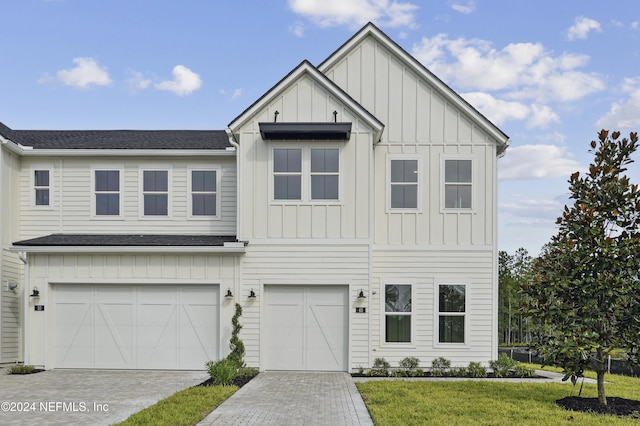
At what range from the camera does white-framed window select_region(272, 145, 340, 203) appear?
16.1 m

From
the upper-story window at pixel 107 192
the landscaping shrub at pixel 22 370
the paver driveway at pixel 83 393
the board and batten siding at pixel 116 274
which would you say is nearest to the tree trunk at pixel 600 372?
the paver driveway at pixel 83 393

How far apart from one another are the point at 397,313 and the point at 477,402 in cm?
506

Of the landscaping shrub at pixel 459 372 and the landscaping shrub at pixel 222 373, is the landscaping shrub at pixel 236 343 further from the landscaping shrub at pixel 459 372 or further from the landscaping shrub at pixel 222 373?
the landscaping shrub at pixel 459 372

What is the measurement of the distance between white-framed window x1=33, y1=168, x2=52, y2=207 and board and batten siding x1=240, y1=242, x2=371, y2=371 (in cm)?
669

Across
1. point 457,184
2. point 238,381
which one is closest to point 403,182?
point 457,184

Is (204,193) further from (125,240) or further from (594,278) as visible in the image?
(594,278)

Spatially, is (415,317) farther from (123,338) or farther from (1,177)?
(1,177)

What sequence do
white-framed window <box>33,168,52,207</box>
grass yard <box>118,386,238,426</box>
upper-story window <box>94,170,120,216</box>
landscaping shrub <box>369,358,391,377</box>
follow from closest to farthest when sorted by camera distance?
grass yard <box>118,386,238,426</box>, landscaping shrub <box>369,358,391,377</box>, upper-story window <box>94,170,120,216</box>, white-framed window <box>33,168,52,207</box>

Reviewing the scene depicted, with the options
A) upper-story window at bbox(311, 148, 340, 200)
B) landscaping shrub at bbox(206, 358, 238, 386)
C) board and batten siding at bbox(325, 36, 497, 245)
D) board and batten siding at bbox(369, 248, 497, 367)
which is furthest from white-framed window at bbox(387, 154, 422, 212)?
landscaping shrub at bbox(206, 358, 238, 386)

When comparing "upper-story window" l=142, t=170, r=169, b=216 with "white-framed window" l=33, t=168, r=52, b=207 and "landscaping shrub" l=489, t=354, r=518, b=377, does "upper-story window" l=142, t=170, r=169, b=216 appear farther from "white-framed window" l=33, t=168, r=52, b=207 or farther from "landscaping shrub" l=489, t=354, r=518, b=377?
"landscaping shrub" l=489, t=354, r=518, b=377

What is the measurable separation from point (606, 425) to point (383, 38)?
1144cm

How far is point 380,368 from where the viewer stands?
15758 millimetres

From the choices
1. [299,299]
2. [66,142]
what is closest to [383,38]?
[299,299]

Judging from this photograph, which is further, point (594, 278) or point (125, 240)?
point (125, 240)
